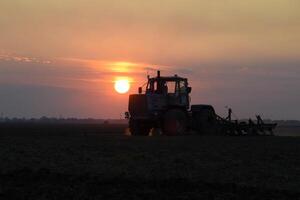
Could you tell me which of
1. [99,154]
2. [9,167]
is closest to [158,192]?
[9,167]

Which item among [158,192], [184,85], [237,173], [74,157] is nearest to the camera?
[158,192]

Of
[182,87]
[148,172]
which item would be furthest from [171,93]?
[148,172]

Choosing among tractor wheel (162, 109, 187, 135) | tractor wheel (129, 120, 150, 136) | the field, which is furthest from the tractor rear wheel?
the field

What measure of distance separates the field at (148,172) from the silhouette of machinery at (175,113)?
10.9 metres

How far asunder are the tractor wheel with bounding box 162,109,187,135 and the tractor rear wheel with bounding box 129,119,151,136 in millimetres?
2352

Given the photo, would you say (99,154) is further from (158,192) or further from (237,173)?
(158,192)

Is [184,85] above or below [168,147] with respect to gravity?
above

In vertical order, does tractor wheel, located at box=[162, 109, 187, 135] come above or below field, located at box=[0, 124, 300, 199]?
above

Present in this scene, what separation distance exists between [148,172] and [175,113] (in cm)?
1988

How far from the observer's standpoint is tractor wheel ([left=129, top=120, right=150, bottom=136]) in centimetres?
4038

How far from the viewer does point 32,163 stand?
21.0 metres

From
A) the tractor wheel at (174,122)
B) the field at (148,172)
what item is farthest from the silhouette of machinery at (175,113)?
the field at (148,172)

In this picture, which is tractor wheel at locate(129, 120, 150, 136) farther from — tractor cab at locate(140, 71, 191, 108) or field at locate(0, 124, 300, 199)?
field at locate(0, 124, 300, 199)

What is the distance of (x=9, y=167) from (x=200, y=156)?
7.11 m
